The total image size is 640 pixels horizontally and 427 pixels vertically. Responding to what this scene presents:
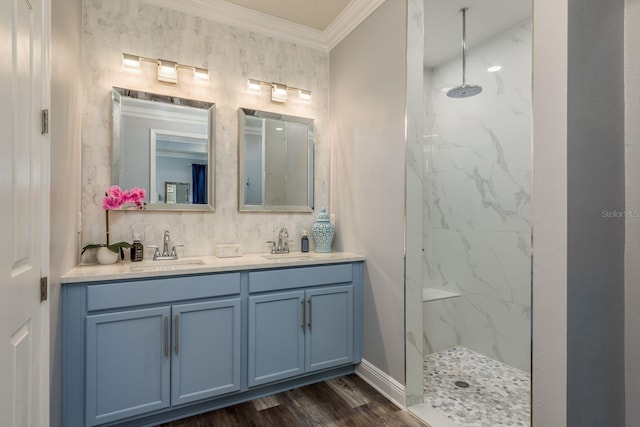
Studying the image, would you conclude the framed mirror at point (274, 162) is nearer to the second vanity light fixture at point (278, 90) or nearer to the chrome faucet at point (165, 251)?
the second vanity light fixture at point (278, 90)

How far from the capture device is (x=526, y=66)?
8.55 ft

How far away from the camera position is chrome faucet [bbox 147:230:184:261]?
228cm

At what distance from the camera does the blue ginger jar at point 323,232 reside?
277cm

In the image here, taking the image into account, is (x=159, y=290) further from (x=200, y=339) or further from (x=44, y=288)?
(x=44, y=288)

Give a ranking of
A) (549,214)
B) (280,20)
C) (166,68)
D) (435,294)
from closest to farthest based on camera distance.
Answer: (549,214) < (166,68) < (280,20) < (435,294)

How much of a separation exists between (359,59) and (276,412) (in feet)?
8.66

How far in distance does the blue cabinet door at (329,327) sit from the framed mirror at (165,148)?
111cm

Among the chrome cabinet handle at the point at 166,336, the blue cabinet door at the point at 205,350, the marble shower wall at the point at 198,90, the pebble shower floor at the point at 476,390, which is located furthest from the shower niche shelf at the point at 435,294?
the chrome cabinet handle at the point at 166,336

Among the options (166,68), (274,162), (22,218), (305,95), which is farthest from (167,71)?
(22,218)

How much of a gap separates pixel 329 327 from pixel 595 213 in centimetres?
174

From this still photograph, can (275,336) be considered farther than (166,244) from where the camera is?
No

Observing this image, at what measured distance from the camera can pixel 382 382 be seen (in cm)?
225

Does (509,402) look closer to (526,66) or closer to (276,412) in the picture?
(276,412)

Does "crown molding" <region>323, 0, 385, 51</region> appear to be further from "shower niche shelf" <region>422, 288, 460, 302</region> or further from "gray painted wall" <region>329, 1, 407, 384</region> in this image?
"shower niche shelf" <region>422, 288, 460, 302</region>
